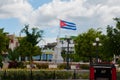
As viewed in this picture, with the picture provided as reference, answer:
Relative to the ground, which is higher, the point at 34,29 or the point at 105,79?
the point at 34,29

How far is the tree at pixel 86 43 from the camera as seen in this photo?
225ft

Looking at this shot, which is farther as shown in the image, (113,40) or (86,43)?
(86,43)

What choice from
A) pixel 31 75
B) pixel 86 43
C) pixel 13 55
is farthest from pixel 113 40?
pixel 13 55

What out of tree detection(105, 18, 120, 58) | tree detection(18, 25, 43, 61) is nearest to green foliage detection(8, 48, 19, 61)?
tree detection(18, 25, 43, 61)

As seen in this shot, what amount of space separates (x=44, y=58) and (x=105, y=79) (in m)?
105

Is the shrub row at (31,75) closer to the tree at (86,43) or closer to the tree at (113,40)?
the tree at (113,40)

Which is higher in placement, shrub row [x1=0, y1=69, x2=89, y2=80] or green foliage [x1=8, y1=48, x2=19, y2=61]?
green foliage [x1=8, y1=48, x2=19, y2=61]

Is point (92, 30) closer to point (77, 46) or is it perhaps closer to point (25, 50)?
Result: point (77, 46)

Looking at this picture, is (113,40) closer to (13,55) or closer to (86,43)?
(86,43)

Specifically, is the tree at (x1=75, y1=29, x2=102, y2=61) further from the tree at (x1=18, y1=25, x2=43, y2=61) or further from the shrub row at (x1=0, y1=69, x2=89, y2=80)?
the shrub row at (x1=0, y1=69, x2=89, y2=80)

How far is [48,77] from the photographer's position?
39.5 metres

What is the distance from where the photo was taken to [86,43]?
70.2 meters

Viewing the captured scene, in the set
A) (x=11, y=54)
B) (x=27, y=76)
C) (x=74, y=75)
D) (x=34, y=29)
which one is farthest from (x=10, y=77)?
(x=11, y=54)

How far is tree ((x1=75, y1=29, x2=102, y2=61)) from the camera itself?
68.7 metres
